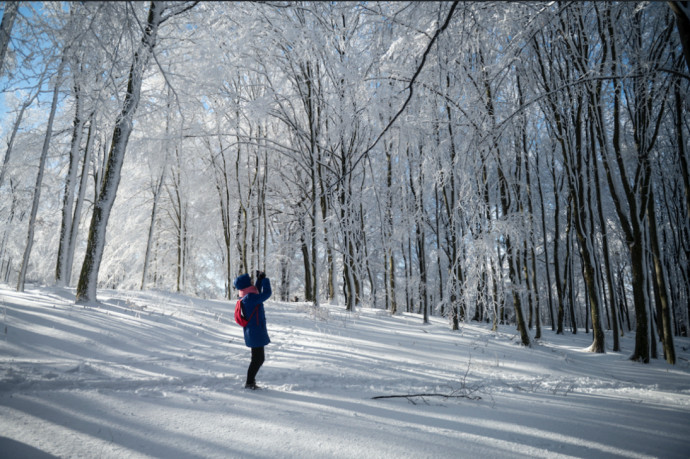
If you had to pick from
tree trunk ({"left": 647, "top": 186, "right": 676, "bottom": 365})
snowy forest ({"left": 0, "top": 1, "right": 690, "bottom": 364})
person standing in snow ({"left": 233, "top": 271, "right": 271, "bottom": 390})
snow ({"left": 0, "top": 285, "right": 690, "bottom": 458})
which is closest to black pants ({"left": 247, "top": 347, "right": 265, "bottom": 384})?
person standing in snow ({"left": 233, "top": 271, "right": 271, "bottom": 390})

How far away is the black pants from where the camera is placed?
3832 mm

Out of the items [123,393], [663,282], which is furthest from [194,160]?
[663,282]

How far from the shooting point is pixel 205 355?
505 cm

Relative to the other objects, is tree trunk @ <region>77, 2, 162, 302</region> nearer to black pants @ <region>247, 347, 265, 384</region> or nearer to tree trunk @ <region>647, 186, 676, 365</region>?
black pants @ <region>247, 347, 265, 384</region>

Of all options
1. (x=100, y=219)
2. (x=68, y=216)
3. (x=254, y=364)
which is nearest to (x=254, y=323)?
(x=254, y=364)

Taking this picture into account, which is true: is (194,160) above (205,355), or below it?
above

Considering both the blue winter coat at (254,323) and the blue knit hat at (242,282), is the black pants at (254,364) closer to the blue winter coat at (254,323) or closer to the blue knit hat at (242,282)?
the blue winter coat at (254,323)

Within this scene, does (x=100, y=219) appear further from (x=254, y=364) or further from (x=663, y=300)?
(x=663, y=300)

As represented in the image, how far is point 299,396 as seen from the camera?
3.73 meters

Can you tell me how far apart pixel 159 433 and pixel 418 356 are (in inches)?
171

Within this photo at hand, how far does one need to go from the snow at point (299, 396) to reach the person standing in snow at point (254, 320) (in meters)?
0.29

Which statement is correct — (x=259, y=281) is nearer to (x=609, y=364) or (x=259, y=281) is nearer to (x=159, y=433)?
(x=159, y=433)

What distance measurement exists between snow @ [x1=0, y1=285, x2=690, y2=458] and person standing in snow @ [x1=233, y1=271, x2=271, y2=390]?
0.29 meters

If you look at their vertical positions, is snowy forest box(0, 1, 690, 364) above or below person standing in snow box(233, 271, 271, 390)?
above
